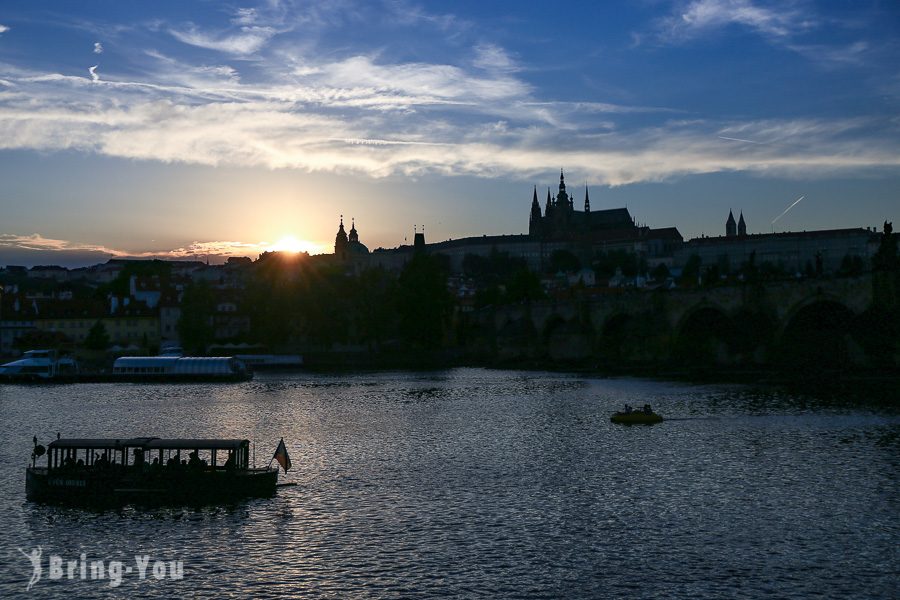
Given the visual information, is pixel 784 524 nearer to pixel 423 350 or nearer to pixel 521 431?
pixel 521 431

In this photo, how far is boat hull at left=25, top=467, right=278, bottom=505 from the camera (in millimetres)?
35688

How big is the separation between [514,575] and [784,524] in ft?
34.3

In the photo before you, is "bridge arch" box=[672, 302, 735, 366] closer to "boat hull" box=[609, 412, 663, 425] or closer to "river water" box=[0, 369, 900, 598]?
"river water" box=[0, 369, 900, 598]

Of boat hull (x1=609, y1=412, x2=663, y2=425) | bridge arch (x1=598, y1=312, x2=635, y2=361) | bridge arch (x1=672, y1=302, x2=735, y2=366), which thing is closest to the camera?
boat hull (x1=609, y1=412, x2=663, y2=425)

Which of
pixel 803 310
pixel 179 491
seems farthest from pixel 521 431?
pixel 803 310

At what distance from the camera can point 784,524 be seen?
31547 mm

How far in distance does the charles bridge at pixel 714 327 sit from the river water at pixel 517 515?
17.7 m

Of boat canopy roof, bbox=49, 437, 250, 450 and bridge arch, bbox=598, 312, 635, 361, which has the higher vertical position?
bridge arch, bbox=598, 312, 635, 361

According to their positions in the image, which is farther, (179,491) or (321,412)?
(321,412)

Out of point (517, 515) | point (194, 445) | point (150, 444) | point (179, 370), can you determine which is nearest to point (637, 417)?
point (517, 515)

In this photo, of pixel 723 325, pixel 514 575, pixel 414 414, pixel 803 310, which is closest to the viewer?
pixel 514 575

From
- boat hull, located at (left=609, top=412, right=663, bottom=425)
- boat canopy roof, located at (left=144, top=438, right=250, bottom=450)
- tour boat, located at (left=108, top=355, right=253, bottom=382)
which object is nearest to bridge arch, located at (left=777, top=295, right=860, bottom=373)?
boat hull, located at (left=609, top=412, right=663, bottom=425)

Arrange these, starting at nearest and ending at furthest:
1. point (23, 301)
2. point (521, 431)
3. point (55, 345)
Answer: point (521, 431), point (55, 345), point (23, 301)

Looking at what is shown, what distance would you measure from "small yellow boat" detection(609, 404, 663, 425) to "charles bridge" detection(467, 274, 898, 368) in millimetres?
25243
